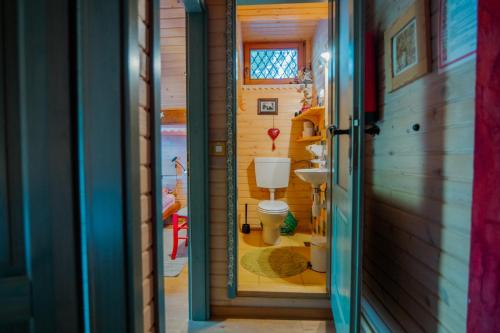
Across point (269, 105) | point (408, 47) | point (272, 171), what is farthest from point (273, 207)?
point (408, 47)

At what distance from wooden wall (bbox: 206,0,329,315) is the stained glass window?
1753mm

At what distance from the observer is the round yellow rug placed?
2.16 meters

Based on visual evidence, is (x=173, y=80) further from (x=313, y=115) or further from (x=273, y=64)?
(x=313, y=115)

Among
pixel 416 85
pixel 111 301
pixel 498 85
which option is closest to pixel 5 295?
pixel 111 301

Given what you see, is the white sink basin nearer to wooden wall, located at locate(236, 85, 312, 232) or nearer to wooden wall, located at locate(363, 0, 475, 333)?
wooden wall, located at locate(363, 0, 475, 333)

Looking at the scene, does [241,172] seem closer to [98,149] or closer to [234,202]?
[234,202]

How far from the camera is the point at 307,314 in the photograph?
175 centimetres

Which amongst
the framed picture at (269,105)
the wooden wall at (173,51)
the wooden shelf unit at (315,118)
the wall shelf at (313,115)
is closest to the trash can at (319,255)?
the wooden shelf unit at (315,118)

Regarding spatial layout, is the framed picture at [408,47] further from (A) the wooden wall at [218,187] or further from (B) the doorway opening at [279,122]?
(B) the doorway opening at [279,122]

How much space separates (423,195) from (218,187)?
1196 millimetres

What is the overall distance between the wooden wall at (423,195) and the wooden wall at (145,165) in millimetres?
980

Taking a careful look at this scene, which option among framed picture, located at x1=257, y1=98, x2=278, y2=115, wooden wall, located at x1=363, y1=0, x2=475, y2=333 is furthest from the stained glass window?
wooden wall, located at x1=363, y1=0, x2=475, y2=333

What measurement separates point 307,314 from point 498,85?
177cm

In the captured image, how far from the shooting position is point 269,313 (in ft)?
5.79
